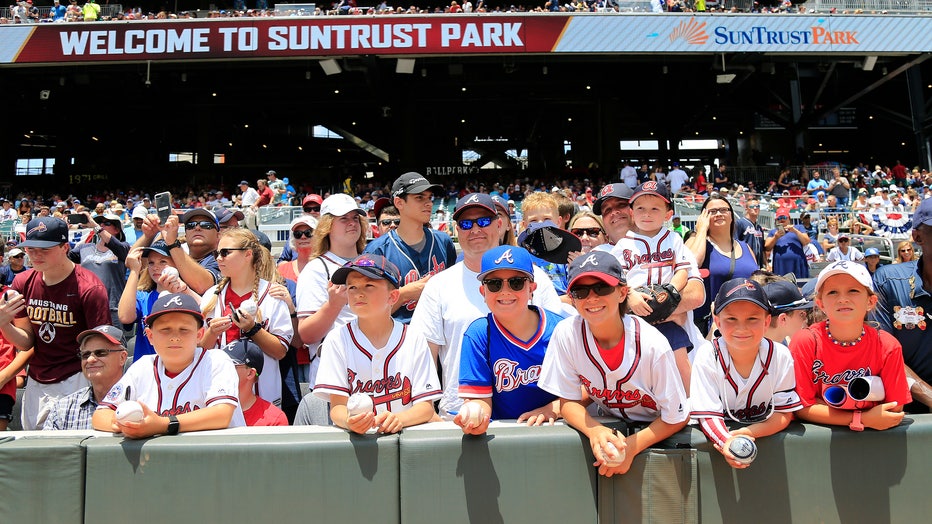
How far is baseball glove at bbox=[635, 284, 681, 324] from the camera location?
9.96 feet

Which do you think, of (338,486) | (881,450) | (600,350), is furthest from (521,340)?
(881,450)

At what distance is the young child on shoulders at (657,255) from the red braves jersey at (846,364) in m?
0.69

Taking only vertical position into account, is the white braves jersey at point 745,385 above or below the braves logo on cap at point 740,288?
below

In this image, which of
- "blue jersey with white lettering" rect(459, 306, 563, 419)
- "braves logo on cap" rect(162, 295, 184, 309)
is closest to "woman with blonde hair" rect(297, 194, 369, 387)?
"braves logo on cap" rect(162, 295, 184, 309)

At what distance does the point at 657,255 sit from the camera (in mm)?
3596

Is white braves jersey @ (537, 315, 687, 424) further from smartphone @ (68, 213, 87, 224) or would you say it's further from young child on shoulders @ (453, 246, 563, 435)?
smartphone @ (68, 213, 87, 224)

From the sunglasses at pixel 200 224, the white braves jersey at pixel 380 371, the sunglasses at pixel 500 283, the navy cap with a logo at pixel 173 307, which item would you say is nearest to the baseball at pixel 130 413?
the navy cap with a logo at pixel 173 307

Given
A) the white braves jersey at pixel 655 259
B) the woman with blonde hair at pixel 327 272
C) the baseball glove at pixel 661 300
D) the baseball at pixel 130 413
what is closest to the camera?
the baseball at pixel 130 413

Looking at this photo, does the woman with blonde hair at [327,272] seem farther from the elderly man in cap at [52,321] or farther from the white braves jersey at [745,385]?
the white braves jersey at [745,385]

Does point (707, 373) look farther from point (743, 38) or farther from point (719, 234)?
point (743, 38)

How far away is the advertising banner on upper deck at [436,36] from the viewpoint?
64.3ft

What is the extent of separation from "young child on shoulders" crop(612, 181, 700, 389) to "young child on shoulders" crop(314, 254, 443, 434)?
130 cm

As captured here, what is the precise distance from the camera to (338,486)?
2.44m

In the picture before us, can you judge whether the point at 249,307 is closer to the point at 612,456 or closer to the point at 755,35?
the point at 612,456
